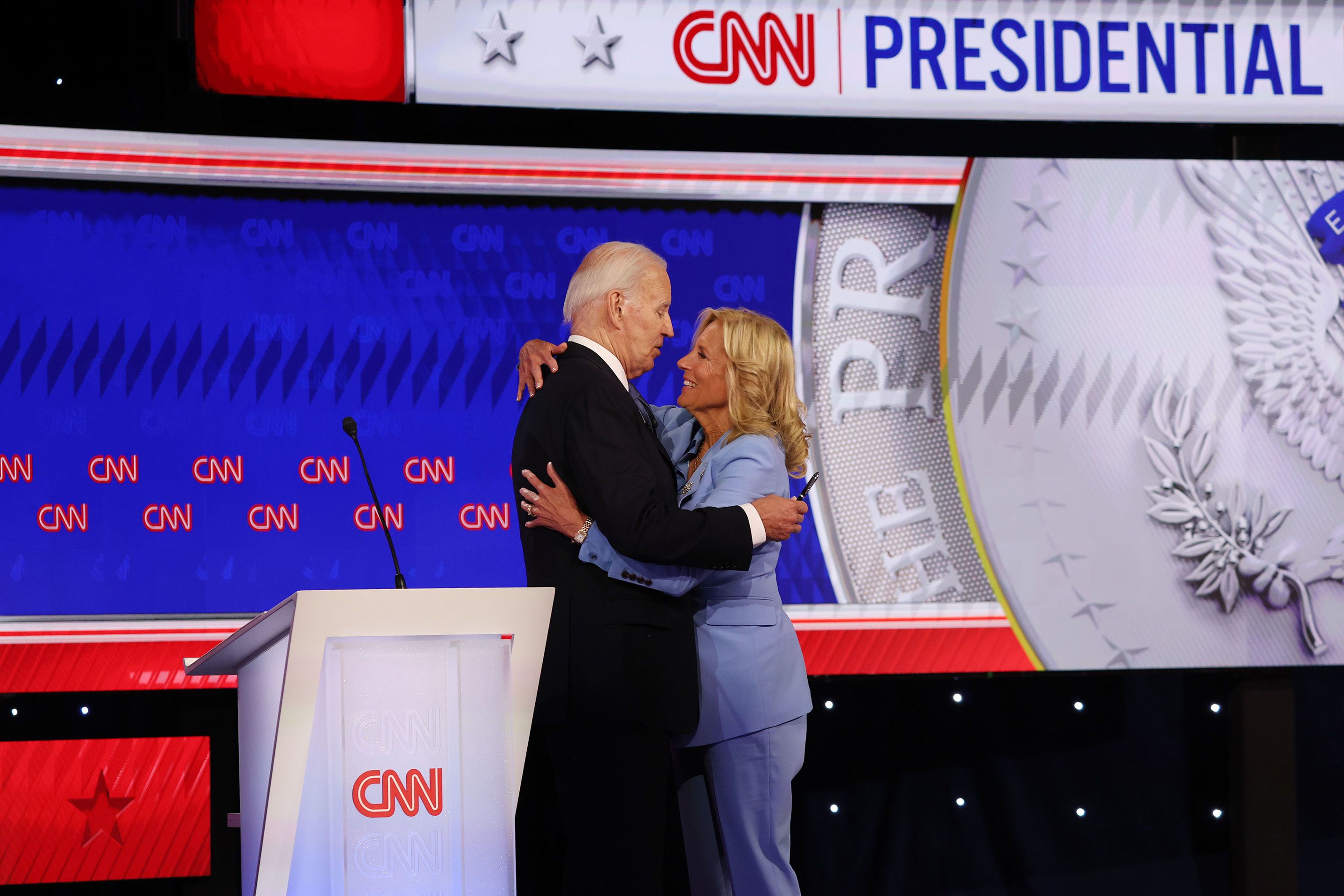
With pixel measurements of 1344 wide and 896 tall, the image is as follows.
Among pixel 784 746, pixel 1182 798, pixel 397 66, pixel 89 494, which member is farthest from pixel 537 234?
pixel 1182 798

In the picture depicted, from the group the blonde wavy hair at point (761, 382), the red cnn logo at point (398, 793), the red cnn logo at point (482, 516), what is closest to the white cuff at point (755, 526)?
the blonde wavy hair at point (761, 382)

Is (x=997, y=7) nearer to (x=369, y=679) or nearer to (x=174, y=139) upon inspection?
(x=174, y=139)

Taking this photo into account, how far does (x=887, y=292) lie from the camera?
3.31 metres

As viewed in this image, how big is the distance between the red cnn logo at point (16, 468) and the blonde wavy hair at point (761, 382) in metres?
1.80

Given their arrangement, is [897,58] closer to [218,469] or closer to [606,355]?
[606,355]

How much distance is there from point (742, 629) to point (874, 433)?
1013 millimetres

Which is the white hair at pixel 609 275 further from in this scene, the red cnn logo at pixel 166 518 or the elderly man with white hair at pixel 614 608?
the red cnn logo at pixel 166 518

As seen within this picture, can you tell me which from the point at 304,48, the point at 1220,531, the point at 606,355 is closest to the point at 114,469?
the point at 304,48

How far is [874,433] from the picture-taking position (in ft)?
10.8

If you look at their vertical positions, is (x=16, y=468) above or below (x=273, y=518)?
above

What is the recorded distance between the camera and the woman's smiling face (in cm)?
256

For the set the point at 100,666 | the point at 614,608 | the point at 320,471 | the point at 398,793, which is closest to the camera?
the point at 398,793

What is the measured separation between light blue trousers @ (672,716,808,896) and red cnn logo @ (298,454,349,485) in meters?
1.23

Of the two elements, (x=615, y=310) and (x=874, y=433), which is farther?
(x=874, y=433)
